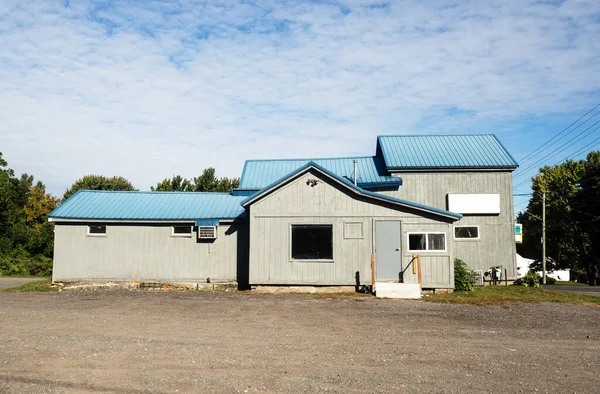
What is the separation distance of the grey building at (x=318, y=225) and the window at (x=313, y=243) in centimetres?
4

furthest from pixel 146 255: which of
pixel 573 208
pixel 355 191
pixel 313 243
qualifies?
pixel 573 208

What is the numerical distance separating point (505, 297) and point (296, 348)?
10844 mm

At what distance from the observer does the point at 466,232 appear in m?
21.6

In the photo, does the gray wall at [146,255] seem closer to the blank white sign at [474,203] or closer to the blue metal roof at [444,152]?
the blue metal roof at [444,152]

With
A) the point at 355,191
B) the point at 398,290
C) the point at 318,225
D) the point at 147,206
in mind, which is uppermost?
the point at 355,191

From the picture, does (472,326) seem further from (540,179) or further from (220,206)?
(540,179)

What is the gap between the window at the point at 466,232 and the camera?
21.5 metres

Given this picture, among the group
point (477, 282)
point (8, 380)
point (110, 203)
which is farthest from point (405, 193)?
point (8, 380)

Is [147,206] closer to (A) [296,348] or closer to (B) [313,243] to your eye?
(B) [313,243]

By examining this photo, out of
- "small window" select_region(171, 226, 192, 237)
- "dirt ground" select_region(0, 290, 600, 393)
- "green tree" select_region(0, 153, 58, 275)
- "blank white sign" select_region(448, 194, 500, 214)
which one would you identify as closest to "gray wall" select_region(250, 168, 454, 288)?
"dirt ground" select_region(0, 290, 600, 393)

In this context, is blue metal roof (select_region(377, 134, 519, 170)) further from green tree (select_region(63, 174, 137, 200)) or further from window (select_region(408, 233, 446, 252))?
green tree (select_region(63, 174, 137, 200))

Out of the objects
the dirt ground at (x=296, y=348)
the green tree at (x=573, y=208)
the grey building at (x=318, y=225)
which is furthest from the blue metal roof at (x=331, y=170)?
the green tree at (x=573, y=208)

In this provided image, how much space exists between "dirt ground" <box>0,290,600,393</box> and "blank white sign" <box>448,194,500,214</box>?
727cm

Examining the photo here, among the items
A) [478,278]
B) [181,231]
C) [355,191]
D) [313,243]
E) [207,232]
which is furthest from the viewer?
[478,278]
